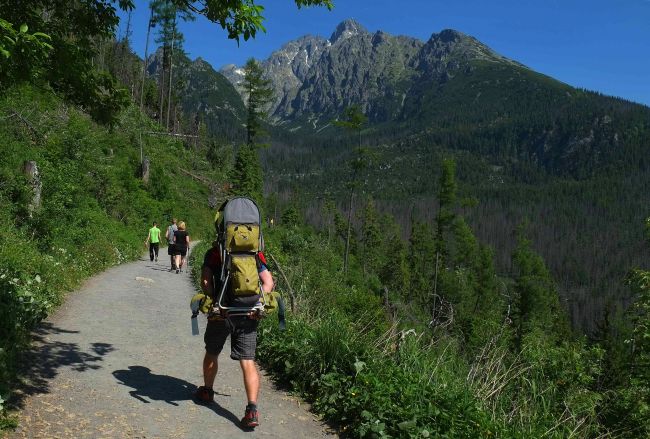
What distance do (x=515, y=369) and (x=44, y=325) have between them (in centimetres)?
659

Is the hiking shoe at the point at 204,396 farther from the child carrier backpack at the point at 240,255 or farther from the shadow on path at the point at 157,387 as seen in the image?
the child carrier backpack at the point at 240,255

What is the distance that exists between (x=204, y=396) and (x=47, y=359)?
2.14 m

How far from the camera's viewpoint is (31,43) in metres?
3.76

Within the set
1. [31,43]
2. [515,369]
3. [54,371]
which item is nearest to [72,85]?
[31,43]

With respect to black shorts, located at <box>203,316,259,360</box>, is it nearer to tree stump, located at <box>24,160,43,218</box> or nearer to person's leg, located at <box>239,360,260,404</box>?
person's leg, located at <box>239,360,260,404</box>

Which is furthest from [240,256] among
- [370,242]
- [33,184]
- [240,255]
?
[370,242]

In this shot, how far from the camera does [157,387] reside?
18.2ft

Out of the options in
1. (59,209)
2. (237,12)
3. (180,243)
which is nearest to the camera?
(237,12)

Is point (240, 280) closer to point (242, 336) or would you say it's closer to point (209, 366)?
point (242, 336)

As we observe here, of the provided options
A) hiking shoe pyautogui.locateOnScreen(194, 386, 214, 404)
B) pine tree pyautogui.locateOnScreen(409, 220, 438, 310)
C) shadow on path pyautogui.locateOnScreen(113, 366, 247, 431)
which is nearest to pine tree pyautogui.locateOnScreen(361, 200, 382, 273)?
pine tree pyautogui.locateOnScreen(409, 220, 438, 310)

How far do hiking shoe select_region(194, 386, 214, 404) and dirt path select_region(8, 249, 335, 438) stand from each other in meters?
0.09

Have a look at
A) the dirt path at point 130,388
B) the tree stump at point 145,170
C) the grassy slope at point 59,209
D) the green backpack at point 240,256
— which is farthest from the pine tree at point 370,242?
the green backpack at point 240,256

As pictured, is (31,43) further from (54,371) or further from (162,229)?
(162,229)

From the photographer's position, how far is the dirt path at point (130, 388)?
14.9 ft
